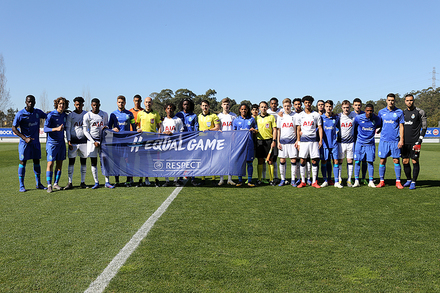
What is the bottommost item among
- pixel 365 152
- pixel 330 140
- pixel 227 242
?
pixel 227 242

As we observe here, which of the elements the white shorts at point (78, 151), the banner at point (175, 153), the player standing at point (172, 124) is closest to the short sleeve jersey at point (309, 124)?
the banner at point (175, 153)

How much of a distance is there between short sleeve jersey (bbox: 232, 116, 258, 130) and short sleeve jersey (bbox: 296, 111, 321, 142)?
106 centimetres

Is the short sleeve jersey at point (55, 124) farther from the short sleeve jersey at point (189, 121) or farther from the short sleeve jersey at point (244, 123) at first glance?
the short sleeve jersey at point (244, 123)

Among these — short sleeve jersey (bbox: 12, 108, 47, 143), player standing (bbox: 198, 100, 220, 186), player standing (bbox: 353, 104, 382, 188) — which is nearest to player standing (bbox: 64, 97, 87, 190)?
short sleeve jersey (bbox: 12, 108, 47, 143)

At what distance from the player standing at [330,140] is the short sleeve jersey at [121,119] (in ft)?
15.2

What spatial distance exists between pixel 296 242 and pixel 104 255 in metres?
2.10

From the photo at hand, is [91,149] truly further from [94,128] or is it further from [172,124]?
[172,124]

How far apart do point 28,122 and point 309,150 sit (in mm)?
6330

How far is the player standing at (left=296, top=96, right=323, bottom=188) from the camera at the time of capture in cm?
743

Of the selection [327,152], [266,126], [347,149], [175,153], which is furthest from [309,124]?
[175,153]

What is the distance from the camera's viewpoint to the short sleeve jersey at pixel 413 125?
24.2ft

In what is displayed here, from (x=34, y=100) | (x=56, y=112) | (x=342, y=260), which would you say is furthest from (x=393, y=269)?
(x=34, y=100)

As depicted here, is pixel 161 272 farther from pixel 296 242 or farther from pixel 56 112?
pixel 56 112

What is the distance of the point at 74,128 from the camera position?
740cm
